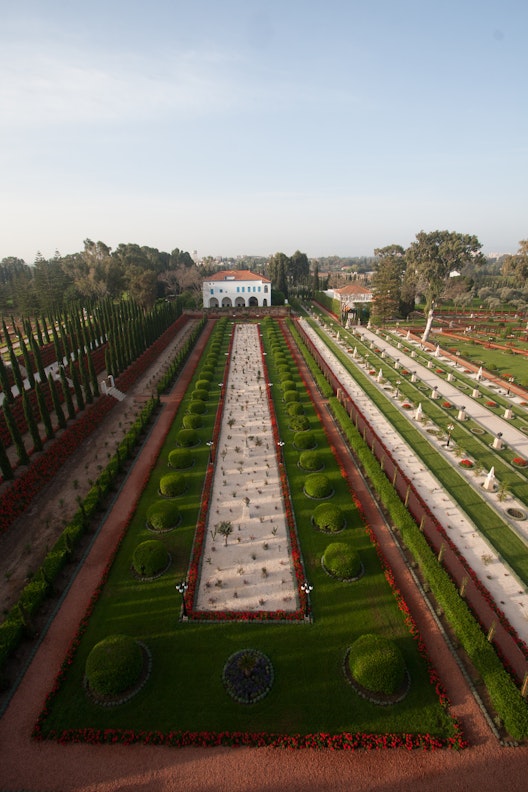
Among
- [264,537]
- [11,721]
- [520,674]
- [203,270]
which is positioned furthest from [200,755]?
[203,270]

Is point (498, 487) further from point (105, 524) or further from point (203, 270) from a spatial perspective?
point (203, 270)

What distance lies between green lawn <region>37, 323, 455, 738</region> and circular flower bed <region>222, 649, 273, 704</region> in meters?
0.24

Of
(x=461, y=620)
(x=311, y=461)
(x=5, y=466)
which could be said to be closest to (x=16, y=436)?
(x=5, y=466)

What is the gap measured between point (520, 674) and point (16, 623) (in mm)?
18952

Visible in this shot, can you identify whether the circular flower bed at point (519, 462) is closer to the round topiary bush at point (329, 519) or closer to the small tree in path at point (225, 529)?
the round topiary bush at point (329, 519)

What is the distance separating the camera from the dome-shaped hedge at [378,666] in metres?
13.0

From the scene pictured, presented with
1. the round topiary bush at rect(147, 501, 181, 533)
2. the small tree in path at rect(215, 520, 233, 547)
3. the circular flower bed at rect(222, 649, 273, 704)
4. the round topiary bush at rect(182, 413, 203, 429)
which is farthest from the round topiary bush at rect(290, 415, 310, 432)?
the circular flower bed at rect(222, 649, 273, 704)

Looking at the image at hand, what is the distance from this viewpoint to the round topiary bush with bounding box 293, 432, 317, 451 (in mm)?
28703

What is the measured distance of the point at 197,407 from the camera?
35.3m

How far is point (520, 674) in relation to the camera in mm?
13461

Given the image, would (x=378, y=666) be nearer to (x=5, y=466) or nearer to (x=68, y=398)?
(x=5, y=466)

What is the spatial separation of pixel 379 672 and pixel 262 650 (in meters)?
4.41

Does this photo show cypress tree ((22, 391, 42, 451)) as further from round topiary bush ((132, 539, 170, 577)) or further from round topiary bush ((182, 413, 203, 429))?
round topiary bush ((132, 539, 170, 577))

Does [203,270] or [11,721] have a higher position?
[203,270]
